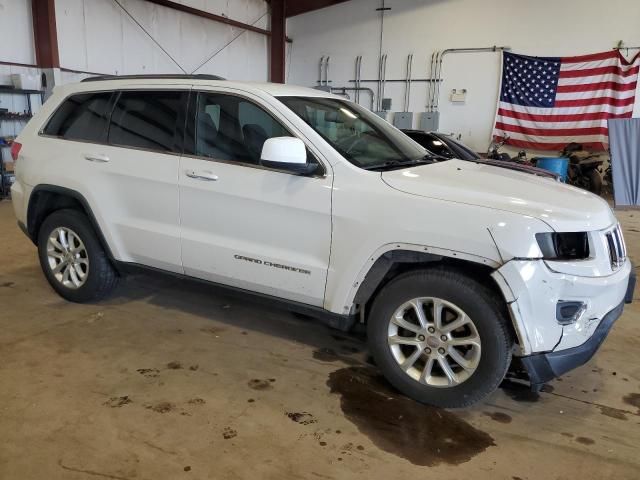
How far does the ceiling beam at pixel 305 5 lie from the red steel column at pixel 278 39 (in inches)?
7.8

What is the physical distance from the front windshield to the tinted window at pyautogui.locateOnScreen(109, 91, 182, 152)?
2.57 ft

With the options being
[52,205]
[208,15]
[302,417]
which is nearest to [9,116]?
[208,15]

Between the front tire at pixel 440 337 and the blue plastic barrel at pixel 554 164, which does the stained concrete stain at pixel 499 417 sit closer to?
the front tire at pixel 440 337

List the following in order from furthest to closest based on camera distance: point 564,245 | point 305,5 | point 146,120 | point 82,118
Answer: point 305,5 → point 82,118 → point 146,120 → point 564,245

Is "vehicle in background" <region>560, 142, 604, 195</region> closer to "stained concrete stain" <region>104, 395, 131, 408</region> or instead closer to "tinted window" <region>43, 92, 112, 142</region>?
"tinted window" <region>43, 92, 112, 142</region>

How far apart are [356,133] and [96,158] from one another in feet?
5.97

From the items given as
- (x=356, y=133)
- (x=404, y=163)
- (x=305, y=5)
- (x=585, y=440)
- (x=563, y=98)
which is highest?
(x=305, y=5)

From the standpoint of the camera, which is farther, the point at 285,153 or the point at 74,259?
the point at 74,259

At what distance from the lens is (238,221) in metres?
3.11

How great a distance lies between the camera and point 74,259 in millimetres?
3939

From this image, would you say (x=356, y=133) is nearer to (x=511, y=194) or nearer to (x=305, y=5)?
(x=511, y=194)

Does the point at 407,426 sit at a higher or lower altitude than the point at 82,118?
lower

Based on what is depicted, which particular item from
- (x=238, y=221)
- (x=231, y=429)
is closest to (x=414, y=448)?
(x=231, y=429)

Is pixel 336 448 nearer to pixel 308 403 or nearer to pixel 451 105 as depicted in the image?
pixel 308 403
